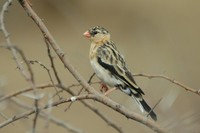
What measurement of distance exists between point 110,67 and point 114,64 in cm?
3

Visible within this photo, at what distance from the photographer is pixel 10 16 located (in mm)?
11867

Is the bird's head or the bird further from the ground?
the bird's head

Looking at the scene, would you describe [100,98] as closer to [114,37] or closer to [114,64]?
[114,64]

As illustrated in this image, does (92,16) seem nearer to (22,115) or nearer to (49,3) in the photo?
(49,3)

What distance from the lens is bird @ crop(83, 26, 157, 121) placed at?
4.31m

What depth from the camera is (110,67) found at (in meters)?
4.61

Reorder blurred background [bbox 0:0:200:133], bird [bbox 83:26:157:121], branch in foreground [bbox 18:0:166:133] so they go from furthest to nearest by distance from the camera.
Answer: blurred background [bbox 0:0:200:133], bird [bbox 83:26:157:121], branch in foreground [bbox 18:0:166:133]

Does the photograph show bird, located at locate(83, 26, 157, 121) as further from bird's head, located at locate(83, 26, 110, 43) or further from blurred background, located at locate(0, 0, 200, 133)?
blurred background, located at locate(0, 0, 200, 133)

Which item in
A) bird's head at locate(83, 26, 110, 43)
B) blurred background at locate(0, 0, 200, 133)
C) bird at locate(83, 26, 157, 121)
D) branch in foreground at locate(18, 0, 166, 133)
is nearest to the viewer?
branch in foreground at locate(18, 0, 166, 133)

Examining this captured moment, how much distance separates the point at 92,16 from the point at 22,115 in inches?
343

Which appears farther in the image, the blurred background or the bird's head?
the blurred background

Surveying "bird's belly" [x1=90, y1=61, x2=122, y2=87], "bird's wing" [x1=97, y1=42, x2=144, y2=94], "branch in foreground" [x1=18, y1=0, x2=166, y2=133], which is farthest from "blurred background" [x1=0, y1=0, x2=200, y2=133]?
"branch in foreground" [x1=18, y1=0, x2=166, y2=133]

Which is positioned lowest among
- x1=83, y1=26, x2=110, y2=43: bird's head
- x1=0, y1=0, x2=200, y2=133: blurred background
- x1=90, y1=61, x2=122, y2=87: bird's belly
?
x1=0, y1=0, x2=200, y2=133: blurred background

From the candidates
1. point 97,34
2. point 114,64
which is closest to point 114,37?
point 97,34
